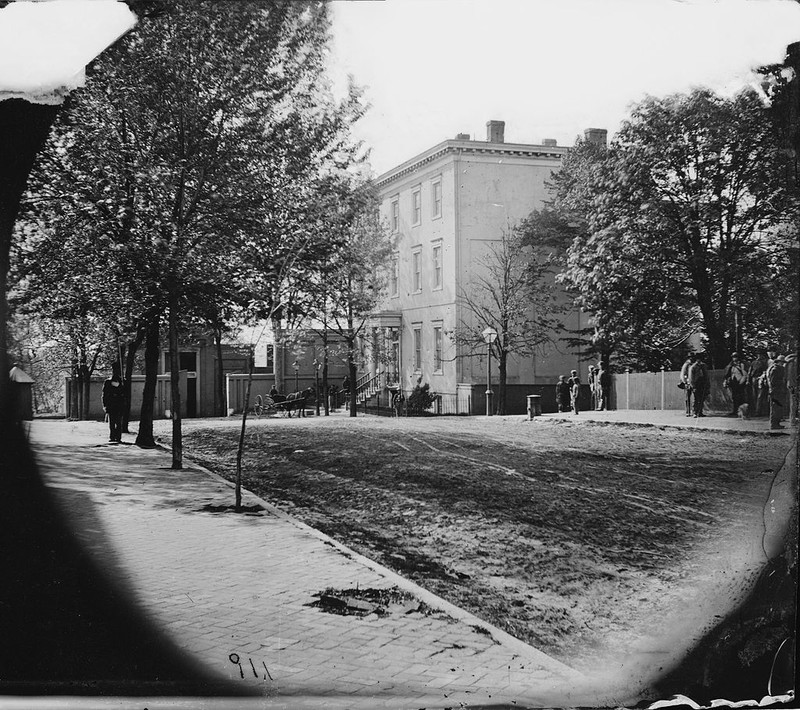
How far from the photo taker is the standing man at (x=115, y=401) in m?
1.64

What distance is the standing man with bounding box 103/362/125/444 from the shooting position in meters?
1.64

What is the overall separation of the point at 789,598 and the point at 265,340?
1.45 m

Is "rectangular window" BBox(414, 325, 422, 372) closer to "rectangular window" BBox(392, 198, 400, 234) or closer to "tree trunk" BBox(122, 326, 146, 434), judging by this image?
"rectangular window" BBox(392, 198, 400, 234)

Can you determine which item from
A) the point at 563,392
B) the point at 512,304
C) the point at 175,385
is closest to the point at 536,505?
the point at 563,392

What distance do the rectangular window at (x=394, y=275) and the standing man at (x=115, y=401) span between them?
69 centimetres

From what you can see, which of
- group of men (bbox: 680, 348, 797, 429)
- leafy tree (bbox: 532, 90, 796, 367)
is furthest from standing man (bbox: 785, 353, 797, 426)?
leafy tree (bbox: 532, 90, 796, 367)

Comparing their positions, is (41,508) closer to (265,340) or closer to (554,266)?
(265,340)

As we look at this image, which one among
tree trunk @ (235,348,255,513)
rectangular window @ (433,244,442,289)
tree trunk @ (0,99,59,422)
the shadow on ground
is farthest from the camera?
rectangular window @ (433,244,442,289)

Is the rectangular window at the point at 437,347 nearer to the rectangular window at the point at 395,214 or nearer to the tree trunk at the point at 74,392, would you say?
the rectangular window at the point at 395,214

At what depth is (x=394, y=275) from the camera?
5.54 feet

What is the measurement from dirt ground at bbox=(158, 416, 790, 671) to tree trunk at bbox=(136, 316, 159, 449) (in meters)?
0.11

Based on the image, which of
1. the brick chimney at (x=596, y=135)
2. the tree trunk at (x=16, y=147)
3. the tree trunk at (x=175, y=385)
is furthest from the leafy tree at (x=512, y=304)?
the tree trunk at (x=16, y=147)

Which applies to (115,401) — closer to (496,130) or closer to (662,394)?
(496,130)

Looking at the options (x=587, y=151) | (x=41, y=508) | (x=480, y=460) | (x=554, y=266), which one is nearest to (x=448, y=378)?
(x=480, y=460)
